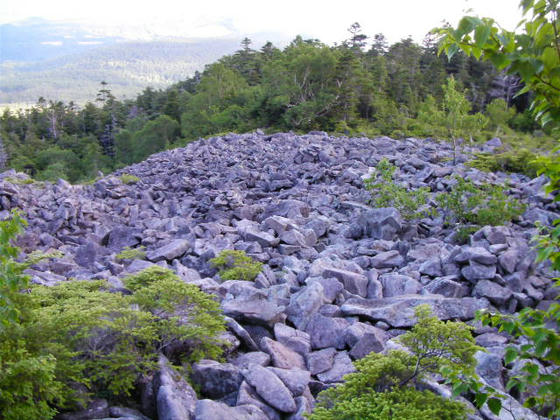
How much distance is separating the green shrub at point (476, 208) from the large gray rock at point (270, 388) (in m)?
5.91

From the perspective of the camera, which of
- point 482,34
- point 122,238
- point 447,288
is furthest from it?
point 122,238

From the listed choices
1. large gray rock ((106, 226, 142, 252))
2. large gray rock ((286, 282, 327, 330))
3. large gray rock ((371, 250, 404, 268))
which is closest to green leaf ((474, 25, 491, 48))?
large gray rock ((286, 282, 327, 330))

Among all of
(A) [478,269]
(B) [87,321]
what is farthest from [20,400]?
(A) [478,269]

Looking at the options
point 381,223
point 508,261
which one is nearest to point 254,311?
point 508,261

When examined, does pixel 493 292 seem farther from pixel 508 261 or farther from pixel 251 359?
pixel 251 359

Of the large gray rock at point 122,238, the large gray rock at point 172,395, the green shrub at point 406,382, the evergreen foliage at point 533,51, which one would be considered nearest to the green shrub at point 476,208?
the green shrub at point 406,382

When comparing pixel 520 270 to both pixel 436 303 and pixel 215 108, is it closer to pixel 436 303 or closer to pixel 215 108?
pixel 436 303

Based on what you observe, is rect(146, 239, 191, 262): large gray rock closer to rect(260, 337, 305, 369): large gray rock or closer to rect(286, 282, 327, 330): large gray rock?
rect(286, 282, 327, 330): large gray rock

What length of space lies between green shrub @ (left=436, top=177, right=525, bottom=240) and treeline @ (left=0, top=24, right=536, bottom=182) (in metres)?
2.76

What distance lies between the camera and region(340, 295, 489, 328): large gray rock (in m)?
6.01

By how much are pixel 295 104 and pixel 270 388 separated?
2702 centimetres

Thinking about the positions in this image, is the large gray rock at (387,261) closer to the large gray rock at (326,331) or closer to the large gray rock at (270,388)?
the large gray rock at (326,331)

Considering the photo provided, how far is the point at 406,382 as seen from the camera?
3758mm

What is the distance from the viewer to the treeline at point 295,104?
28891 mm
